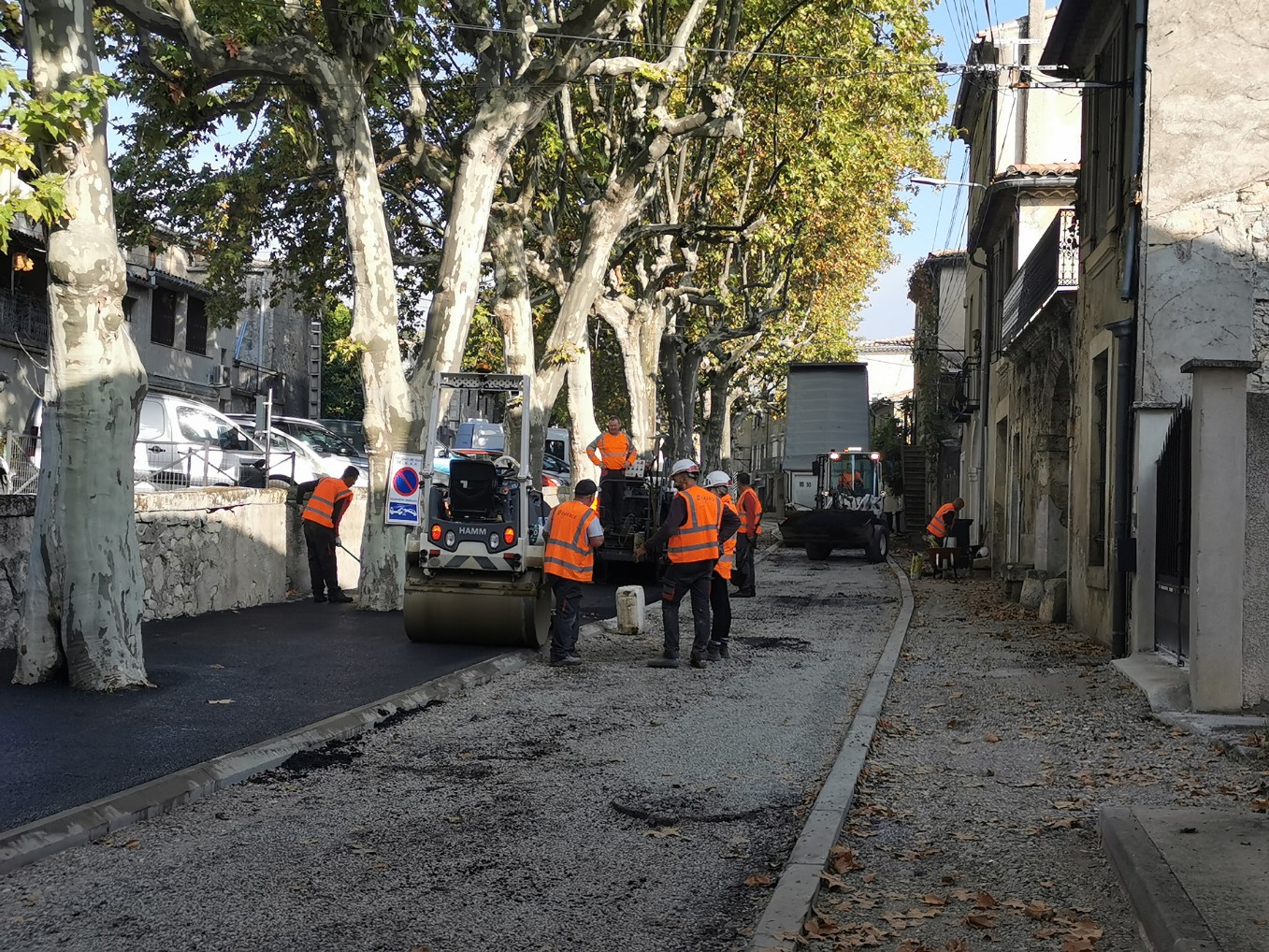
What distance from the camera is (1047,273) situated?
62.4ft

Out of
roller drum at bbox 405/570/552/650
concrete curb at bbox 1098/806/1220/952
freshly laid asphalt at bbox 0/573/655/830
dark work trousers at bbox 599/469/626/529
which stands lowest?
freshly laid asphalt at bbox 0/573/655/830

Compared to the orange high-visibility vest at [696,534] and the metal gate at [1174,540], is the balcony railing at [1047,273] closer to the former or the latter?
the metal gate at [1174,540]

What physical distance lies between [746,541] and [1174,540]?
932 cm

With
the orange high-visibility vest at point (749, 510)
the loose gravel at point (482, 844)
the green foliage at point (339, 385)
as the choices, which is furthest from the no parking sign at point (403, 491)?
the green foliage at point (339, 385)

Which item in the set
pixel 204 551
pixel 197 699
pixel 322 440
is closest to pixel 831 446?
pixel 322 440

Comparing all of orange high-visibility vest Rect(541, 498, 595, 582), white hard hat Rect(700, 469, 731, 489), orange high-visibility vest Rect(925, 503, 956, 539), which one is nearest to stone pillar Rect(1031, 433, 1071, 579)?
orange high-visibility vest Rect(925, 503, 956, 539)

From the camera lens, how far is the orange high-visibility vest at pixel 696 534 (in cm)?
1223

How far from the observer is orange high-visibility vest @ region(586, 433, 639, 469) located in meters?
19.7

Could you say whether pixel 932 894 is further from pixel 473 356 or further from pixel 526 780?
pixel 473 356

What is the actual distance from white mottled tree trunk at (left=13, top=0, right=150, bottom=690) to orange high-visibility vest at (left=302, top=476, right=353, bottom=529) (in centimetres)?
672

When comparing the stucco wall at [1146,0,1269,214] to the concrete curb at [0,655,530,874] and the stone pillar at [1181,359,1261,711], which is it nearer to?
the stone pillar at [1181,359,1261,711]

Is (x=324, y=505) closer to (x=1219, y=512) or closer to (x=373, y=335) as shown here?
(x=373, y=335)

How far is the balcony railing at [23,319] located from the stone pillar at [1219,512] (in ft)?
79.0

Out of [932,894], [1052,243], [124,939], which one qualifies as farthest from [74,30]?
[1052,243]
